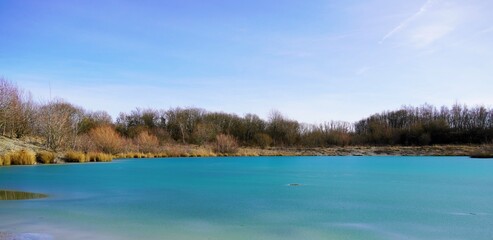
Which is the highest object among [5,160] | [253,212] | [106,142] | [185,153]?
[106,142]

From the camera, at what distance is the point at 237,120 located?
165ft

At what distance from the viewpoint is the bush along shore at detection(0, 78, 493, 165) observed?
21766mm

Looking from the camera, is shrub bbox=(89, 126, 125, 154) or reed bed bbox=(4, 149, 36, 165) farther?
shrub bbox=(89, 126, 125, 154)

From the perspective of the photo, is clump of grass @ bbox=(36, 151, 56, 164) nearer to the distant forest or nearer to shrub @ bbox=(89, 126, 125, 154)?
shrub @ bbox=(89, 126, 125, 154)

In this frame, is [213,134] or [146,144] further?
[213,134]

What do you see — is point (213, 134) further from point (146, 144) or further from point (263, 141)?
point (146, 144)

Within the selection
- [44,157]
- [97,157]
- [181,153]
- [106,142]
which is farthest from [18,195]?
[181,153]

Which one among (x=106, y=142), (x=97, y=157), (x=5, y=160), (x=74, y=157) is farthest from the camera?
(x=106, y=142)

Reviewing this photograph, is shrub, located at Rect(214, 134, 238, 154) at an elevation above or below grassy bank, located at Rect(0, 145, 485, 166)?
above

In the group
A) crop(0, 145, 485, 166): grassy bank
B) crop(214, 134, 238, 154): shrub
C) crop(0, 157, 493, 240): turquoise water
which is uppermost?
crop(214, 134, 238, 154): shrub

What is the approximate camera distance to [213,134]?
1636 inches

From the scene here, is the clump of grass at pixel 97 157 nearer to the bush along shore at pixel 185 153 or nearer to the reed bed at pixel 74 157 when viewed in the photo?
the bush along shore at pixel 185 153

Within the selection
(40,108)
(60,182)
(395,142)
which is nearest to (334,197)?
(60,182)

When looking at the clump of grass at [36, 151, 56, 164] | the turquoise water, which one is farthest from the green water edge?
the clump of grass at [36, 151, 56, 164]
